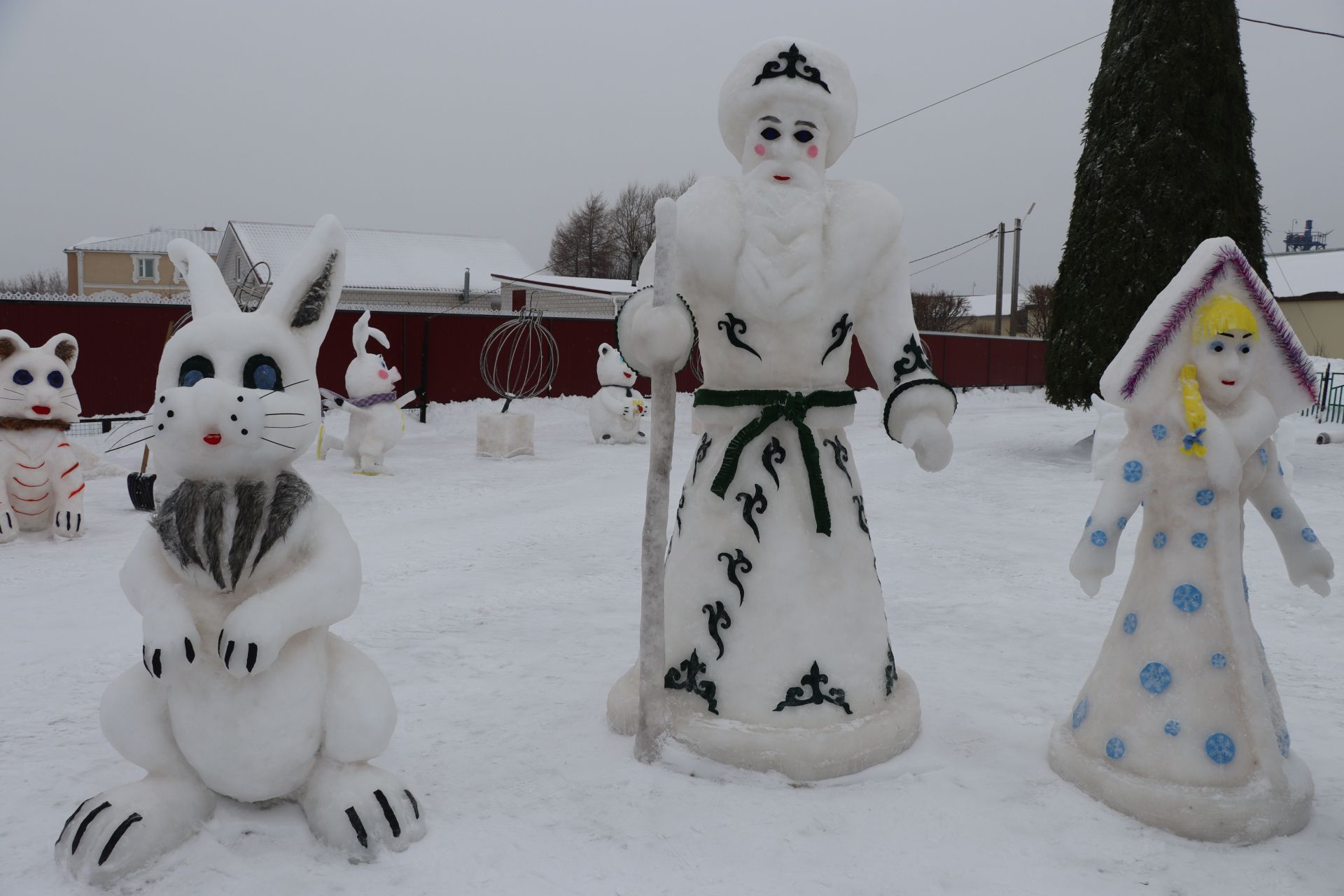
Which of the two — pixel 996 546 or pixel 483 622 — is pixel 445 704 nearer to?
pixel 483 622

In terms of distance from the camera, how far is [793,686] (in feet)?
9.86

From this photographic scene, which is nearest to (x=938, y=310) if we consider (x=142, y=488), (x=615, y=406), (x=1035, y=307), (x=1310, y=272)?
(x=1035, y=307)

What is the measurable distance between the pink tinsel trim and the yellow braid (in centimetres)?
11

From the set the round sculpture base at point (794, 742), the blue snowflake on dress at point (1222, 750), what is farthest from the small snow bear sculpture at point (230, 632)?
the blue snowflake on dress at point (1222, 750)

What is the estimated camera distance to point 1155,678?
2750 millimetres

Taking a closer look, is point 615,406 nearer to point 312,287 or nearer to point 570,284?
point 312,287

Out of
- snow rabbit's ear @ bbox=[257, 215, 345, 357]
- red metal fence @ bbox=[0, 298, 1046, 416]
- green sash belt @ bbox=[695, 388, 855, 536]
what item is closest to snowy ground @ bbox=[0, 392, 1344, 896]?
green sash belt @ bbox=[695, 388, 855, 536]

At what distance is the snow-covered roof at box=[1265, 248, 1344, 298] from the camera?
90.9 ft

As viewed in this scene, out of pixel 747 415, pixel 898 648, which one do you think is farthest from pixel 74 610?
pixel 898 648

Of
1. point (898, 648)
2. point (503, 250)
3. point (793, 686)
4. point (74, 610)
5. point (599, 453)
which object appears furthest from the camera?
point (503, 250)

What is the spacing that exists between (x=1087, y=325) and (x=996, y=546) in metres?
5.16

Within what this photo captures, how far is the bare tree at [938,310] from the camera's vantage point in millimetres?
Answer: 37188

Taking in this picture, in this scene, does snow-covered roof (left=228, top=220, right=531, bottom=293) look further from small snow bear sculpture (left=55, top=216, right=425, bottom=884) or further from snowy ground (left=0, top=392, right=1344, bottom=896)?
small snow bear sculpture (left=55, top=216, right=425, bottom=884)

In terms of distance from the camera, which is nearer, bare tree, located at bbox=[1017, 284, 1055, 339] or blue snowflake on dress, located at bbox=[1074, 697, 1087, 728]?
blue snowflake on dress, located at bbox=[1074, 697, 1087, 728]
